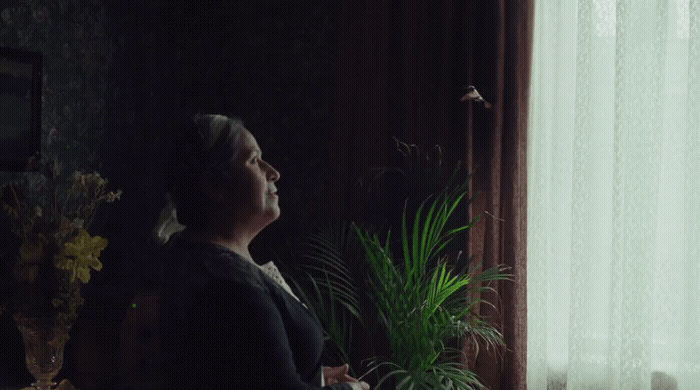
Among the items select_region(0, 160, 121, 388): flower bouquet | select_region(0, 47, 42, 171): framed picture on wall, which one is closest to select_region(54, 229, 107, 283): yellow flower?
select_region(0, 160, 121, 388): flower bouquet

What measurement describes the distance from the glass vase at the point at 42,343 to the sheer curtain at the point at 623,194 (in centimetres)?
180

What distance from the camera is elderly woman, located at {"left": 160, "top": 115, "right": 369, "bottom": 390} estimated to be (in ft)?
4.00

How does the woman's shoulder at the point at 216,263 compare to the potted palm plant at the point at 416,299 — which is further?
the potted palm plant at the point at 416,299

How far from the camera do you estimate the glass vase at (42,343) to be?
8.27ft

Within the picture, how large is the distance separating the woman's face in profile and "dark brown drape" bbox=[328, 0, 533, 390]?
5.25 feet

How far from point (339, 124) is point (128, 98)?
110 centimetres

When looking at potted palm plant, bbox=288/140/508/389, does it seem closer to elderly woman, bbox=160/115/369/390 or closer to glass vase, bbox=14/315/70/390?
glass vase, bbox=14/315/70/390

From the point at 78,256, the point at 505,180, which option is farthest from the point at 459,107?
the point at 78,256

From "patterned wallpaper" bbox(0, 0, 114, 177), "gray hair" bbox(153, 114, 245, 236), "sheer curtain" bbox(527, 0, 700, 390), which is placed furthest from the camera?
"patterned wallpaper" bbox(0, 0, 114, 177)

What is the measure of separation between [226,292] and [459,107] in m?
2.07

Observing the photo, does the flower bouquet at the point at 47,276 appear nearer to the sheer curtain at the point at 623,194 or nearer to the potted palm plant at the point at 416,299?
the potted palm plant at the point at 416,299

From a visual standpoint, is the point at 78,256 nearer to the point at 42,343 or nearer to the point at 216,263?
the point at 42,343

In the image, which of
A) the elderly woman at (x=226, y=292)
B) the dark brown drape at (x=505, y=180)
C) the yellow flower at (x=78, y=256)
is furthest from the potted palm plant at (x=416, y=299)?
the elderly woman at (x=226, y=292)

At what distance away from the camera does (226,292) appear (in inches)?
48.8
